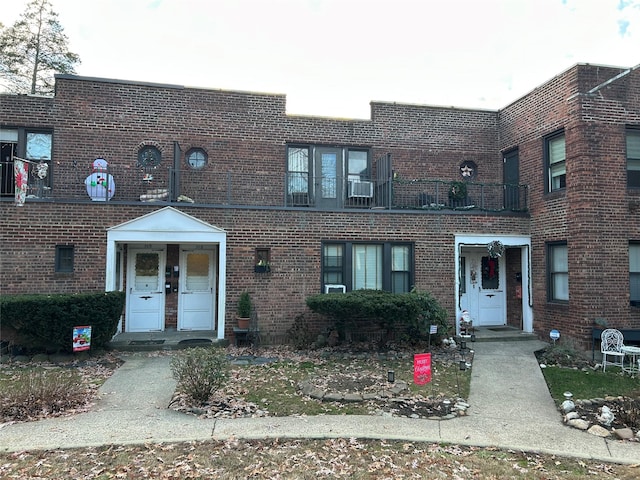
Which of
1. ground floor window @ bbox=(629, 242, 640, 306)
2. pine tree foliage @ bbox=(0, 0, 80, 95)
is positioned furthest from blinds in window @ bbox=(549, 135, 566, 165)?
pine tree foliage @ bbox=(0, 0, 80, 95)

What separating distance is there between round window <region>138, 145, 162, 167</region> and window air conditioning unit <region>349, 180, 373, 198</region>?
5.39 metres

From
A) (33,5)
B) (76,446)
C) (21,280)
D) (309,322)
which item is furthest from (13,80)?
(76,446)

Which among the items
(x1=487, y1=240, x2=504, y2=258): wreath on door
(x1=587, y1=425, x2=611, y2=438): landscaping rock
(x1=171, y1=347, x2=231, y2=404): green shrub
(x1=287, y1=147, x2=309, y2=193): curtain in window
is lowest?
(x1=587, y1=425, x2=611, y2=438): landscaping rock

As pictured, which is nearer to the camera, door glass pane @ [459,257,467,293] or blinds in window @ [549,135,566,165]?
blinds in window @ [549,135,566,165]

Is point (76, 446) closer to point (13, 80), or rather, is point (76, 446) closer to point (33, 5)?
point (13, 80)

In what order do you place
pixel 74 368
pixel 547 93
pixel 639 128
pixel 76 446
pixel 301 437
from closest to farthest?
pixel 76 446 < pixel 301 437 < pixel 74 368 < pixel 639 128 < pixel 547 93

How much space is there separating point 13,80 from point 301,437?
2129 centimetres

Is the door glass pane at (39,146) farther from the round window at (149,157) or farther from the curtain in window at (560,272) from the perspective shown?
the curtain in window at (560,272)

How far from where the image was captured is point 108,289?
973 cm

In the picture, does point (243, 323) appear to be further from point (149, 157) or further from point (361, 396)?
point (149, 157)

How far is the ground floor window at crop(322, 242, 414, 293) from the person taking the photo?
10797 mm

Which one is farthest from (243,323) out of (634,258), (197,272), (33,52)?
(33,52)

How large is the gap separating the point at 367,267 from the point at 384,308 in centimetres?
215

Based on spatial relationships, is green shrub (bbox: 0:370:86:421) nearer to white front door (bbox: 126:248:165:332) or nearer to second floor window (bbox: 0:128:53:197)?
white front door (bbox: 126:248:165:332)
